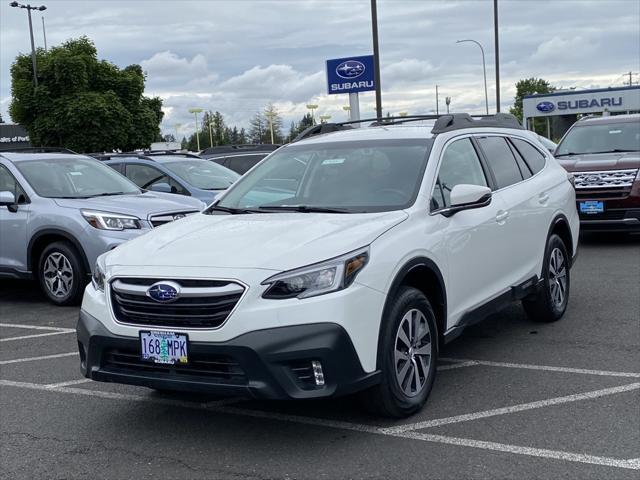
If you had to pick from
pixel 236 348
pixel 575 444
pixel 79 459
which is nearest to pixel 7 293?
pixel 79 459

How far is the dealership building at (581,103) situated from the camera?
2083 inches

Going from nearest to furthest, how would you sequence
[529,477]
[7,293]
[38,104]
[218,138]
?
[529,477] < [7,293] < [38,104] < [218,138]

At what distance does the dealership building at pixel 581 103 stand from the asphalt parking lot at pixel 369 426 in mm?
49990

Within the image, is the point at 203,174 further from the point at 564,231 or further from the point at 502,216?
the point at 502,216

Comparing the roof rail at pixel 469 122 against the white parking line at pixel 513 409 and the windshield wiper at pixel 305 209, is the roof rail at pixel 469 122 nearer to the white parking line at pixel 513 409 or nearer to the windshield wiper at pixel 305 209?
the windshield wiper at pixel 305 209

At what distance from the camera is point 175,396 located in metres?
5.33

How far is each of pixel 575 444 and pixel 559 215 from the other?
322cm

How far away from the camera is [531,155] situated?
704cm

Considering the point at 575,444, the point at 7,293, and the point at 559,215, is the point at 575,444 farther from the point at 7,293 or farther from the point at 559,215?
the point at 7,293

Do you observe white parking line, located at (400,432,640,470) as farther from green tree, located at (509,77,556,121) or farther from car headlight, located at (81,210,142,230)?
green tree, located at (509,77,556,121)

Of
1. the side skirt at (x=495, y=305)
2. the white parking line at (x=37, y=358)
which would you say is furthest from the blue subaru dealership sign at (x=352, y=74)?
the white parking line at (x=37, y=358)

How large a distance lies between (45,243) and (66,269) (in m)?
0.48

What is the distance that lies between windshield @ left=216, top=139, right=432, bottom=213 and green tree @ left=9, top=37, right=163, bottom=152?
40.6 m

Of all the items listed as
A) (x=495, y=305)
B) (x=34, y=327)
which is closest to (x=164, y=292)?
(x=495, y=305)
